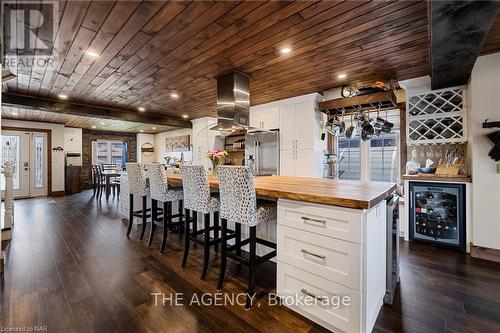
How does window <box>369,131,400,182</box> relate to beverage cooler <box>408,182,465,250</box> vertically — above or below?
above

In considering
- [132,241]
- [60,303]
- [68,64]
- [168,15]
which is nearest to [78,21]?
[168,15]

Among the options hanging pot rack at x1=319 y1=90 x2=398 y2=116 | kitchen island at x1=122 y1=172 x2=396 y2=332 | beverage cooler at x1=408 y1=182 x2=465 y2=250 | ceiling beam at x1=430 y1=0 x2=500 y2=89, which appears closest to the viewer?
kitchen island at x1=122 y1=172 x2=396 y2=332

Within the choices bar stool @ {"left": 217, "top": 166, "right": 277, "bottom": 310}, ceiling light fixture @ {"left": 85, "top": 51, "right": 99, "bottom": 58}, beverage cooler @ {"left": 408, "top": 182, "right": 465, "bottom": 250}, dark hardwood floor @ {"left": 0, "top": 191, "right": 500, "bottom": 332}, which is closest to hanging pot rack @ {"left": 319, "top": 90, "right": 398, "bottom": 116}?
beverage cooler @ {"left": 408, "top": 182, "right": 465, "bottom": 250}

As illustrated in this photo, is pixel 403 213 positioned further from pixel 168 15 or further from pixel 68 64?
pixel 68 64

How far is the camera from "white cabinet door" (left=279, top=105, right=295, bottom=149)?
4.50 metres

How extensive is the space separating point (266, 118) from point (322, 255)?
3.74m

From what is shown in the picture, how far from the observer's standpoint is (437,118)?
11.0ft

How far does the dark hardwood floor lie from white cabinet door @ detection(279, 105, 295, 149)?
2.46 metres

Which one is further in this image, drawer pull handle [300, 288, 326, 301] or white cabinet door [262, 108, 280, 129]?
white cabinet door [262, 108, 280, 129]

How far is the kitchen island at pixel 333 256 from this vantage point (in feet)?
4.71

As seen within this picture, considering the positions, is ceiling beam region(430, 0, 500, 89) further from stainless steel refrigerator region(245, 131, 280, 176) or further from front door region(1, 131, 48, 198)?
front door region(1, 131, 48, 198)

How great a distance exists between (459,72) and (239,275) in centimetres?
339

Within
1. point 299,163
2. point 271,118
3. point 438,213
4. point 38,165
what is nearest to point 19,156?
point 38,165

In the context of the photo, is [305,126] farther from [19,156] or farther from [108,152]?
[108,152]
